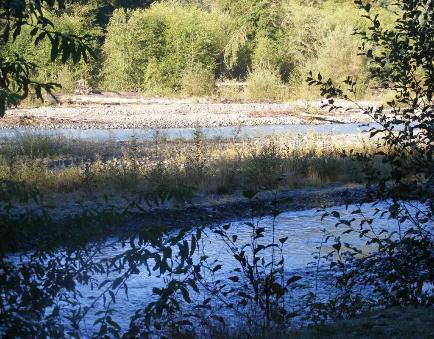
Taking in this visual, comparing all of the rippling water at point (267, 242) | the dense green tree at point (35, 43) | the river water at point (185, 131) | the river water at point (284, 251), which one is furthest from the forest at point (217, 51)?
the dense green tree at point (35, 43)

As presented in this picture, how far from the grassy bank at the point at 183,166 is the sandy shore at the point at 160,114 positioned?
8024mm

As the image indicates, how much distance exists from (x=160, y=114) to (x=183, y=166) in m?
15.2

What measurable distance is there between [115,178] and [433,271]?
787 centimetres

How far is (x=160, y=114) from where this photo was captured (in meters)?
29.0

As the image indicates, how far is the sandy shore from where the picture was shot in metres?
25.7

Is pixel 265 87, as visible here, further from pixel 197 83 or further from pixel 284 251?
pixel 284 251

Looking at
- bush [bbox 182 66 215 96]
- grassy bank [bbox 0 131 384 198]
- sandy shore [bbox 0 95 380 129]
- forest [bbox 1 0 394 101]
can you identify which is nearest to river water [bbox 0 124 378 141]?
sandy shore [bbox 0 95 380 129]

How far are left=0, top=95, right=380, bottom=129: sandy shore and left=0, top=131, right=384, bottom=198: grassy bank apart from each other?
802cm

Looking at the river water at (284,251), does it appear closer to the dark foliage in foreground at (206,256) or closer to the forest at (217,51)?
the dark foliage in foreground at (206,256)

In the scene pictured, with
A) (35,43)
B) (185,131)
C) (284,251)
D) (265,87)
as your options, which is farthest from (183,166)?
(265,87)

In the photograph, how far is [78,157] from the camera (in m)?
16.4

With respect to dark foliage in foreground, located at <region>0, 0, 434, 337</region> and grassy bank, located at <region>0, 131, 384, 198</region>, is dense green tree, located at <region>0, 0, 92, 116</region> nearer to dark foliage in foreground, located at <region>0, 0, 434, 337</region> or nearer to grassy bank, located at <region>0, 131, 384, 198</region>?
dark foliage in foreground, located at <region>0, 0, 434, 337</region>

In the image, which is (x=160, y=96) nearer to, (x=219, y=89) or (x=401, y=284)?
(x=219, y=89)

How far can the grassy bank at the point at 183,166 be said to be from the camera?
1196 centimetres
